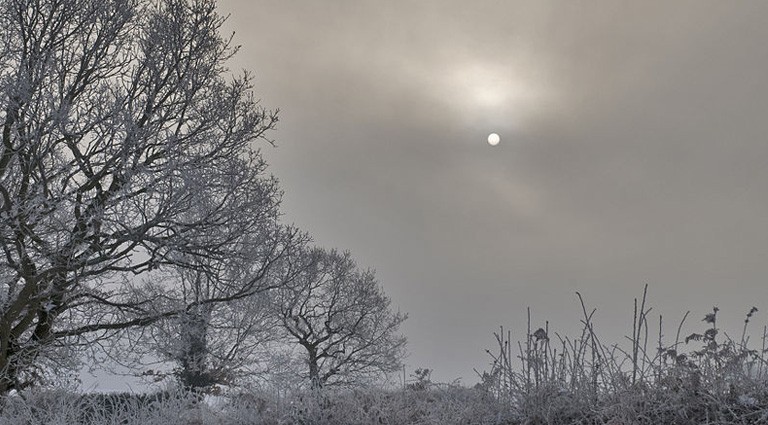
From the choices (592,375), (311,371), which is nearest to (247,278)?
(592,375)

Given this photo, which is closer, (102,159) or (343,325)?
(102,159)

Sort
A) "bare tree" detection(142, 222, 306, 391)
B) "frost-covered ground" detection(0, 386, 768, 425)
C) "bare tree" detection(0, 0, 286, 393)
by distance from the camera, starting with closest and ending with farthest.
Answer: "frost-covered ground" detection(0, 386, 768, 425) → "bare tree" detection(0, 0, 286, 393) → "bare tree" detection(142, 222, 306, 391)

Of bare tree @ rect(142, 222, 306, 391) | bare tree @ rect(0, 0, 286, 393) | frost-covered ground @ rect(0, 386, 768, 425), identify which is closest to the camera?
frost-covered ground @ rect(0, 386, 768, 425)

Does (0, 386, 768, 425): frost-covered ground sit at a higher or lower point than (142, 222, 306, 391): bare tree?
lower

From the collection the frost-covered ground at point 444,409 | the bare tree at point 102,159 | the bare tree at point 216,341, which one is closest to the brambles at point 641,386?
the frost-covered ground at point 444,409

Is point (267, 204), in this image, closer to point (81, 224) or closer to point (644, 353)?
point (81, 224)

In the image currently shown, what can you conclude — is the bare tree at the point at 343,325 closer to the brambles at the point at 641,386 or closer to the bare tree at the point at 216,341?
the bare tree at the point at 216,341

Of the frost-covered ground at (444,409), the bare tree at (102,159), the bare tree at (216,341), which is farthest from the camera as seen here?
the bare tree at (216,341)

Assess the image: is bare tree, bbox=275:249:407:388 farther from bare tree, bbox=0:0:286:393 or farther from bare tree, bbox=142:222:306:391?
bare tree, bbox=0:0:286:393

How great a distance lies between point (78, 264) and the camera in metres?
10.0

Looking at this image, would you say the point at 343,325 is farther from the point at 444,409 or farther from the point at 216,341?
the point at 444,409

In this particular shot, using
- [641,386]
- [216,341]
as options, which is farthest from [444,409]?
[216,341]

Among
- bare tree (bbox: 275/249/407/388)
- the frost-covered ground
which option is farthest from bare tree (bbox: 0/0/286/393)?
bare tree (bbox: 275/249/407/388)

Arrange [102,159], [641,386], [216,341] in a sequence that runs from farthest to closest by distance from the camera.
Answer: [216,341], [102,159], [641,386]
